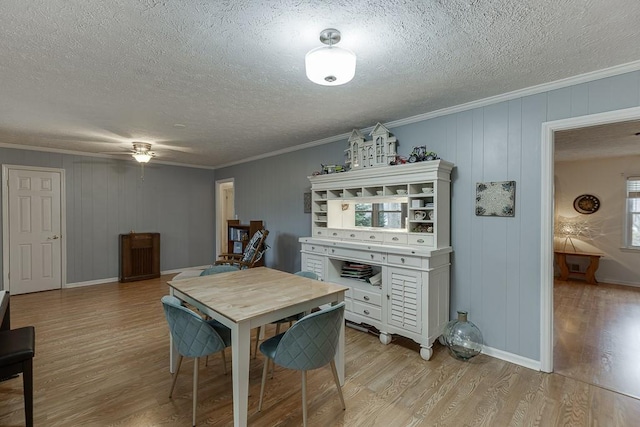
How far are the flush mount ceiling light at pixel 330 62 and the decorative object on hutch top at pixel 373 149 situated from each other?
1.75 meters

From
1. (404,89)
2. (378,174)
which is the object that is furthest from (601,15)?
(378,174)

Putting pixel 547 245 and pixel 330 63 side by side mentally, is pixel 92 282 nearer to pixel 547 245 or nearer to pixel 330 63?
pixel 330 63

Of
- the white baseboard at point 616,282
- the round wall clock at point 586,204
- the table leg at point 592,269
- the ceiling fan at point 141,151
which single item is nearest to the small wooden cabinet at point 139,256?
the ceiling fan at point 141,151

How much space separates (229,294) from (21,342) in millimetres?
1299

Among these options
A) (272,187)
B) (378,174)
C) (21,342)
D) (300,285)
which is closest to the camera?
(21,342)

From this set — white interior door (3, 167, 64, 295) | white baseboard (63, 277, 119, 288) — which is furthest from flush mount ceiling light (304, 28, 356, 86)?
white baseboard (63, 277, 119, 288)

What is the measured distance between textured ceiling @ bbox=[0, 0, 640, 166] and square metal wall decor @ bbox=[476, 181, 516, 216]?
0.83 meters

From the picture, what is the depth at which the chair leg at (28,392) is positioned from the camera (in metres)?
1.77

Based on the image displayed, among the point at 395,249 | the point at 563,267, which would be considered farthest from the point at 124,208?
the point at 563,267

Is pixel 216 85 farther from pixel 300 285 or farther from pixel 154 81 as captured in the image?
pixel 300 285

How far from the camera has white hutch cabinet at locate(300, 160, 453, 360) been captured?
2.86 metres

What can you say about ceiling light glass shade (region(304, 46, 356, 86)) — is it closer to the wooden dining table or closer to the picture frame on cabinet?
the wooden dining table

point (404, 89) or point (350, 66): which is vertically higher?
point (404, 89)

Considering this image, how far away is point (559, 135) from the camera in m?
4.02
